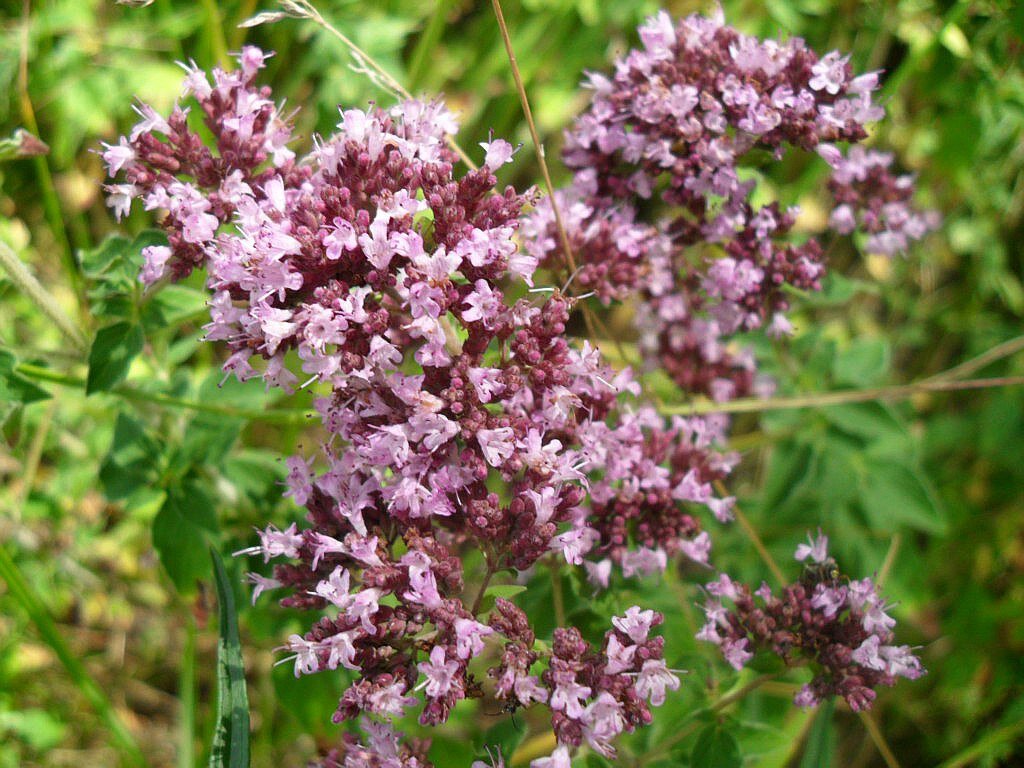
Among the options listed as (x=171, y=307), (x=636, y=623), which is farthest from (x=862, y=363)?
(x=171, y=307)

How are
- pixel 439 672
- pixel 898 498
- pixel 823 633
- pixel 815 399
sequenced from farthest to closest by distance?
pixel 898 498
pixel 815 399
pixel 823 633
pixel 439 672

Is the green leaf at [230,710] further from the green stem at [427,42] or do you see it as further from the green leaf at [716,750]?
the green stem at [427,42]

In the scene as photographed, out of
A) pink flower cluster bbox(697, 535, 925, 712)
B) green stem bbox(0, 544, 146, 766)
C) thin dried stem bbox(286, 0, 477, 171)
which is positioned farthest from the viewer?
green stem bbox(0, 544, 146, 766)

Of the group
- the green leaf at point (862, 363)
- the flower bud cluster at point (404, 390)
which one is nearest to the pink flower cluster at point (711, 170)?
the flower bud cluster at point (404, 390)

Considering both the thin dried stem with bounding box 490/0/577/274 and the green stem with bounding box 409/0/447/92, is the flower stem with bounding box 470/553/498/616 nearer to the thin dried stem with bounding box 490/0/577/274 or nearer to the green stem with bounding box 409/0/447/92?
the thin dried stem with bounding box 490/0/577/274

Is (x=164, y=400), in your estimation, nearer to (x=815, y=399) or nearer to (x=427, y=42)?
(x=427, y=42)

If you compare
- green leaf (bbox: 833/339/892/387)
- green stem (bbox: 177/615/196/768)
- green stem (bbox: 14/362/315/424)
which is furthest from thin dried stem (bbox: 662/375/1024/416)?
green stem (bbox: 177/615/196/768)

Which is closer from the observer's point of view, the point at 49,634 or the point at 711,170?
the point at 711,170
